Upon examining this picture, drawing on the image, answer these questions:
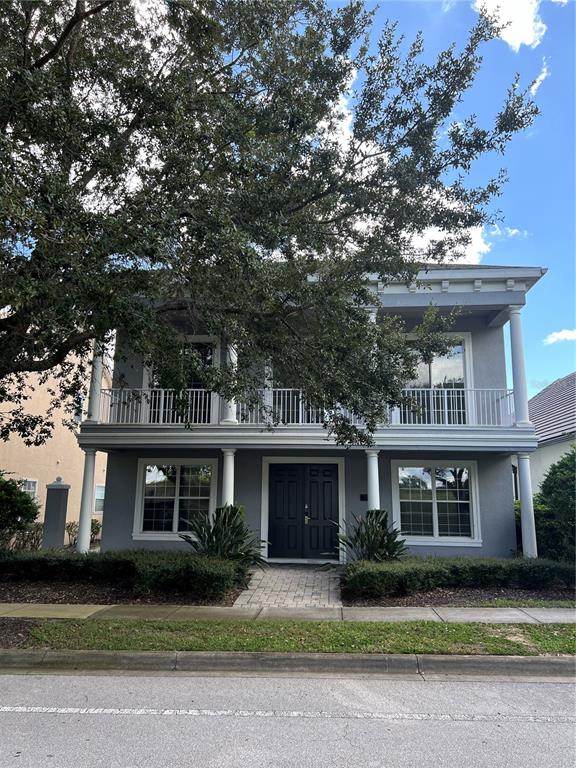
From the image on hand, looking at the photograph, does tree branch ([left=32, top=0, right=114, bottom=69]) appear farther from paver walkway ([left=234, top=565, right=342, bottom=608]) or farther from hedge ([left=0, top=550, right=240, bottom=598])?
paver walkway ([left=234, top=565, right=342, bottom=608])

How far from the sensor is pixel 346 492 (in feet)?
44.3

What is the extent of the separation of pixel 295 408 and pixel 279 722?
28.8 feet

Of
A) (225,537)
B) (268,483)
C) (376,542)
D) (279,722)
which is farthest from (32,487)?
(279,722)

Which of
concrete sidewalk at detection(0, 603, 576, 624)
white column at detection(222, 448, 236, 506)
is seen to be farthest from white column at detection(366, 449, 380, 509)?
concrete sidewalk at detection(0, 603, 576, 624)

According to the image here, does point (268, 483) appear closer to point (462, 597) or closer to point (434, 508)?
point (434, 508)

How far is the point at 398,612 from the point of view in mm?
8375

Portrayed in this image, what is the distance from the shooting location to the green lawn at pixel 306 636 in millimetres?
6348

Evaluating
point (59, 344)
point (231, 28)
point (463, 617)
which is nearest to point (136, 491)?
point (59, 344)

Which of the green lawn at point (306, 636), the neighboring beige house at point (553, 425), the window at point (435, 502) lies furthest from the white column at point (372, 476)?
the neighboring beige house at point (553, 425)

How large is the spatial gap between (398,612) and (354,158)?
6994mm

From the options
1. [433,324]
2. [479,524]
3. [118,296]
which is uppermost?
[433,324]

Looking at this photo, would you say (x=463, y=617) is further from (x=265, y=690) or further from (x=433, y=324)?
(x=433, y=324)

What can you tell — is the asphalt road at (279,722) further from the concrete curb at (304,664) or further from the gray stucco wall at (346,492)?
the gray stucco wall at (346,492)

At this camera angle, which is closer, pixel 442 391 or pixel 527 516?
pixel 527 516
